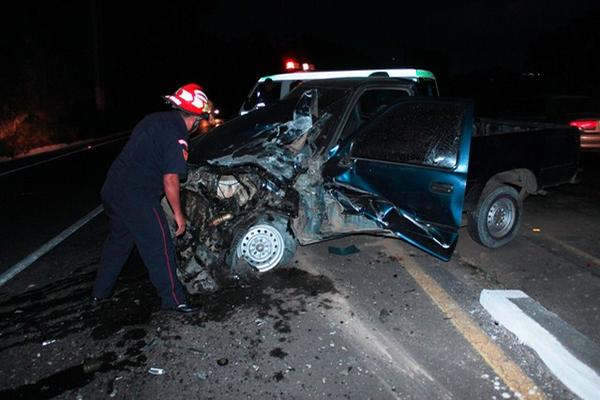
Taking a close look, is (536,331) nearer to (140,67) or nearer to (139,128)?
(139,128)

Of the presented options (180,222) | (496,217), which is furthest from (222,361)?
(496,217)

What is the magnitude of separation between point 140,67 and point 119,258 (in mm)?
32047

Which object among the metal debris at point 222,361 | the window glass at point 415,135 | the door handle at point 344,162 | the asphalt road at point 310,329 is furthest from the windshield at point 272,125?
the metal debris at point 222,361

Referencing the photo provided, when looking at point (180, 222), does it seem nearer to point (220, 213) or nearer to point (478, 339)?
point (220, 213)

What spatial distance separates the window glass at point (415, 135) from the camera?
13.0 ft

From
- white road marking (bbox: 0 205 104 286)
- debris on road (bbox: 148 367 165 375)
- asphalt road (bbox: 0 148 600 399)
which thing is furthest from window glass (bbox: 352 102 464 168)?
white road marking (bbox: 0 205 104 286)

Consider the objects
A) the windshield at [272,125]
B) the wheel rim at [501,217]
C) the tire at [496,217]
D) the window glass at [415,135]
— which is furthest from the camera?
the wheel rim at [501,217]

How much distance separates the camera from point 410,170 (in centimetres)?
401

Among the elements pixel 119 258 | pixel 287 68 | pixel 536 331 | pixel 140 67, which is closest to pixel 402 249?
pixel 536 331

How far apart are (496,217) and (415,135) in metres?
1.61

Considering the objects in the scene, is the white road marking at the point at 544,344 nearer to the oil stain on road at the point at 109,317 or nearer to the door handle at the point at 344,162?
the oil stain on road at the point at 109,317

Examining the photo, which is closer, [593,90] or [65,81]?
[65,81]

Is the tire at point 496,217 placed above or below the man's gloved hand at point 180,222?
below

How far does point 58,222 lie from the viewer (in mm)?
5898
